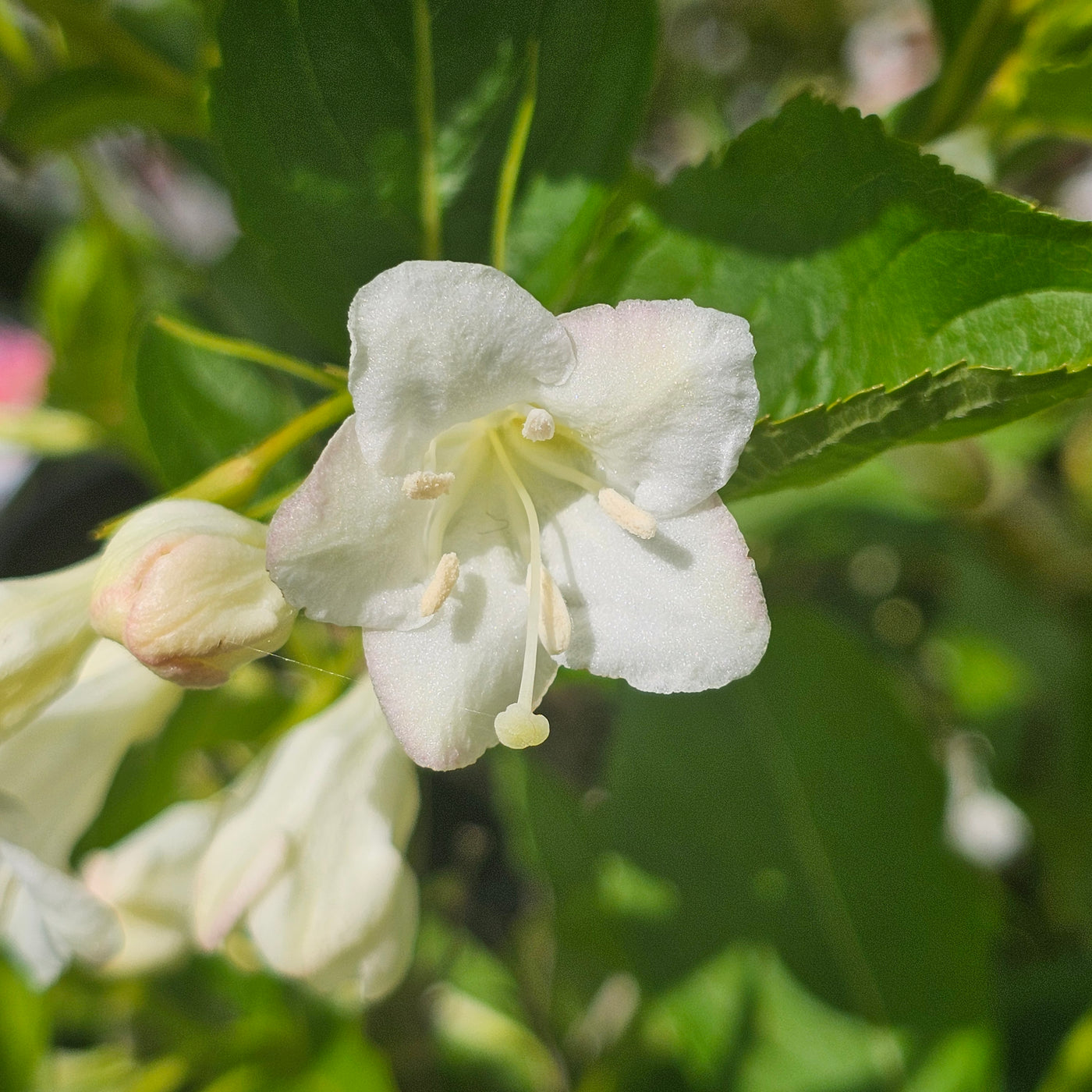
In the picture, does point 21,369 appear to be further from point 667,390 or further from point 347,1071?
point 667,390

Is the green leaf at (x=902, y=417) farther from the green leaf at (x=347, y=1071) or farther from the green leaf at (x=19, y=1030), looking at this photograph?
the green leaf at (x=19, y=1030)

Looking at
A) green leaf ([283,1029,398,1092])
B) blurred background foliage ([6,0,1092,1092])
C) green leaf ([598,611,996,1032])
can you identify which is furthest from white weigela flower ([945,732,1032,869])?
green leaf ([283,1029,398,1092])

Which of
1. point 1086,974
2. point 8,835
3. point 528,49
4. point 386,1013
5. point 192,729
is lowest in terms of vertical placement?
point 386,1013

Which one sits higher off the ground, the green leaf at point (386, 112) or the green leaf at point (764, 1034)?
the green leaf at point (386, 112)

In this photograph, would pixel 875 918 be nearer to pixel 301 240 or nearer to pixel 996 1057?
pixel 996 1057

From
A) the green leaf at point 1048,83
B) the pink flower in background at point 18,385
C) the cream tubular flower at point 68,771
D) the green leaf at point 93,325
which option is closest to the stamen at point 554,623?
the cream tubular flower at point 68,771

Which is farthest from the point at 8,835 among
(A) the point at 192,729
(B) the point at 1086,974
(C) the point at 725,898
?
(B) the point at 1086,974
